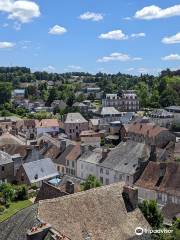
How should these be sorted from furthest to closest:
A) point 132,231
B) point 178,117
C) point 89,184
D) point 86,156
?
point 178,117, point 86,156, point 89,184, point 132,231

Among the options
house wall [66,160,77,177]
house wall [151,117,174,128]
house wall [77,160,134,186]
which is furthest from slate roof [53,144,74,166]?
house wall [151,117,174,128]

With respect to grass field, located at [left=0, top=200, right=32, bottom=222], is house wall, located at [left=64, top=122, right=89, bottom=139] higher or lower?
higher

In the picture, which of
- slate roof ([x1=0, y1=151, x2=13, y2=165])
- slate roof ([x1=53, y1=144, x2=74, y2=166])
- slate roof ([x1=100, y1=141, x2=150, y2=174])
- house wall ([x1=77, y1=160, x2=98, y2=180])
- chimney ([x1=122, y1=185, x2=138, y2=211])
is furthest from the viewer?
slate roof ([x1=53, y1=144, x2=74, y2=166])

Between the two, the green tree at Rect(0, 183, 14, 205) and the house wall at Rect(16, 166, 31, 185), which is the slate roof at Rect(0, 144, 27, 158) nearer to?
the house wall at Rect(16, 166, 31, 185)

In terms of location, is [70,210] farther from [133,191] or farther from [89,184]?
[89,184]

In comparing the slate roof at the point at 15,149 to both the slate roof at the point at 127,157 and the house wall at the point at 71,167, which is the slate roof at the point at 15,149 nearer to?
the house wall at the point at 71,167

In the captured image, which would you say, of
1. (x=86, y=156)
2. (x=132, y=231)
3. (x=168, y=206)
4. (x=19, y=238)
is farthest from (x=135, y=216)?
(x=86, y=156)

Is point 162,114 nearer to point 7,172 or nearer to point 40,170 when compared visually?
point 40,170
